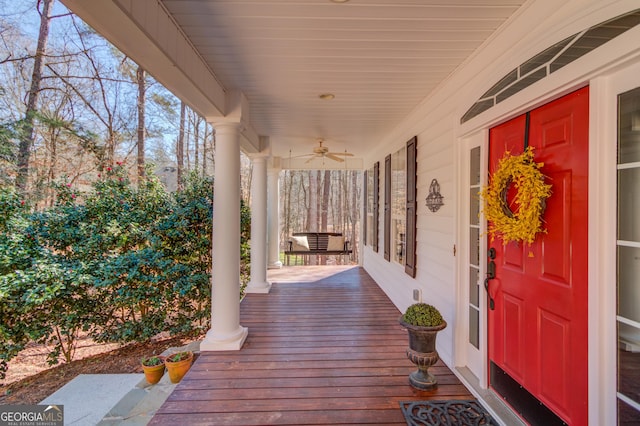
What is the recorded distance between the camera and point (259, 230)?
4.84m

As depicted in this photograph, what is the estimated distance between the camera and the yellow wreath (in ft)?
5.26

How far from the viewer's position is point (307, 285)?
218 inches

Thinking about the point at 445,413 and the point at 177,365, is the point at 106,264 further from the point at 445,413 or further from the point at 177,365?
the point at 445,413

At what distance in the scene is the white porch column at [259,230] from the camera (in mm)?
4855

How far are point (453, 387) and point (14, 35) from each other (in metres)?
9.07

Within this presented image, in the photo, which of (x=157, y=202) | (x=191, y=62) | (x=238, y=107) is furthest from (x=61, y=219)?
(x=191, y=62)

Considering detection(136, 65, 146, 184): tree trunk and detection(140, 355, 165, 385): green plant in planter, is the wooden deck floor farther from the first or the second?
detection(136, 65, 146, 184): tree trunk

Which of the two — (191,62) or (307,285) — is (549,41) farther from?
(307,285)

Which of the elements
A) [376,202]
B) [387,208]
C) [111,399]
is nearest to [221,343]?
[111,399]

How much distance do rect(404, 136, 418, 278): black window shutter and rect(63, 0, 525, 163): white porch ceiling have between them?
555mm

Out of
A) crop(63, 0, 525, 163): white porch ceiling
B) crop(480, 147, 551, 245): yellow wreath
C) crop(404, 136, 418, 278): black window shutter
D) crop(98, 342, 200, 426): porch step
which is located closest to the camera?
crop(480, 147, 551, 245): yellow wreath

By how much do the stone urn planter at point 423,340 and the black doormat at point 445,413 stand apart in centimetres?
19

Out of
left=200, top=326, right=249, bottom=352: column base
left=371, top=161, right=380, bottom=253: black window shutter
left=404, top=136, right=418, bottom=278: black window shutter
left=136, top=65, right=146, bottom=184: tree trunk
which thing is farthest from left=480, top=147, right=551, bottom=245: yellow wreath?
left=136, top=65, right=146, bottom=184: tree trunk

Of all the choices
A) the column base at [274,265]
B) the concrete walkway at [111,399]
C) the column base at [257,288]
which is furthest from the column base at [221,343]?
the column base at [274,265]
